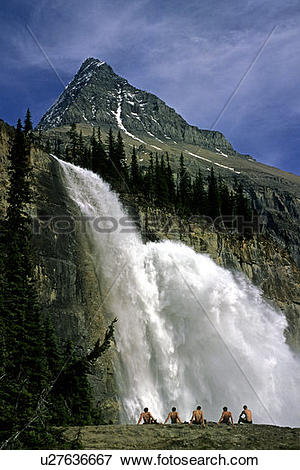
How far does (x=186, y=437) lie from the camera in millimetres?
13266

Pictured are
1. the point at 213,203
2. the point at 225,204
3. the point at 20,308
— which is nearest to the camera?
the point at 20,308

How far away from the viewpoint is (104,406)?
24641mm

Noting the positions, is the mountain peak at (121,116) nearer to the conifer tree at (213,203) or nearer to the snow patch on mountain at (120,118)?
the snow patch on mountain at (120,118)

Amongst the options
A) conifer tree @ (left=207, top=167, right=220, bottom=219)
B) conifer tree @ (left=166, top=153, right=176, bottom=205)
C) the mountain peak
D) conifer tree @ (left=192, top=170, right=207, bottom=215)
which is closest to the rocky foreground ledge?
conifer tree @ (left=166, top=153, right=176, bottom=205)

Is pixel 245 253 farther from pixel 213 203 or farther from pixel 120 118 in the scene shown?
pixel 120 118

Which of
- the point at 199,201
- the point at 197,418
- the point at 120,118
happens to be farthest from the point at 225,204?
the point at 120,118

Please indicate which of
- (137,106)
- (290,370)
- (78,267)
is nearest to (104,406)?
(78,267)

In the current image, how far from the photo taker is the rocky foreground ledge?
12.1 metres

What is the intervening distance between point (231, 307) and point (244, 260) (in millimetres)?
12048

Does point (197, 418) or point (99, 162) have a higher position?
point (99, 162)

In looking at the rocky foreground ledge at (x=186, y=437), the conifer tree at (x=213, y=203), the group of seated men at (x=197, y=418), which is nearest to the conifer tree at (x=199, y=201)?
the conifer tree at (x=213, y=203)

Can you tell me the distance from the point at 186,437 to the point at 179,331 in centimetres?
2034
